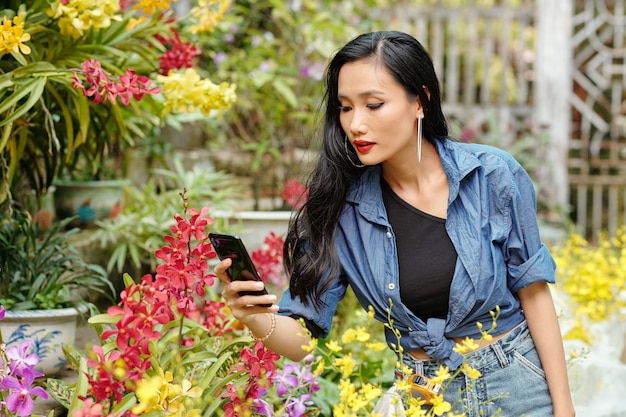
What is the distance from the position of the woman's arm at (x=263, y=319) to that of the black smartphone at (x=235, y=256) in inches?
0.5

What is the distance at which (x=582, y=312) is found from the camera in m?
3.32

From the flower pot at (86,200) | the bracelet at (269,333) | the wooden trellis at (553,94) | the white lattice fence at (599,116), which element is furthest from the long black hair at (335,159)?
the white lattice fence at (599,116)

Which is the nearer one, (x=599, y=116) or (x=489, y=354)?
(x=489, y=354)

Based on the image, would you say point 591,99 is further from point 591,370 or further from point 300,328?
point 300,328

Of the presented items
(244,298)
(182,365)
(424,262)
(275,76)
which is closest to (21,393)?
(182,365)

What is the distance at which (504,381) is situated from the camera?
1925 millimetres

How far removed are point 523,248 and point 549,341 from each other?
0.78 ft

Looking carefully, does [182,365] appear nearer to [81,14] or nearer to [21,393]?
[21,393]

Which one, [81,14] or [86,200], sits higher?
[81,14]

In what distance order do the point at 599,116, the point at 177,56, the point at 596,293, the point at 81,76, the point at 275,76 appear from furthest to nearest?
the point at 599,116
the point at 275,76
the point at 596,293
the point at 177,56
the point at 81,76

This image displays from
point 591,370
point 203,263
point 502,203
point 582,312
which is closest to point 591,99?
point 582,312

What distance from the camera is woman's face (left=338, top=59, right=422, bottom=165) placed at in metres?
1.89

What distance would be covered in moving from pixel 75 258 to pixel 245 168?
256 cm

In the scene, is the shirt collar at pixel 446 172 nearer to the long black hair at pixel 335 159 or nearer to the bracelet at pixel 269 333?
the long black hair at pixel 335 159
